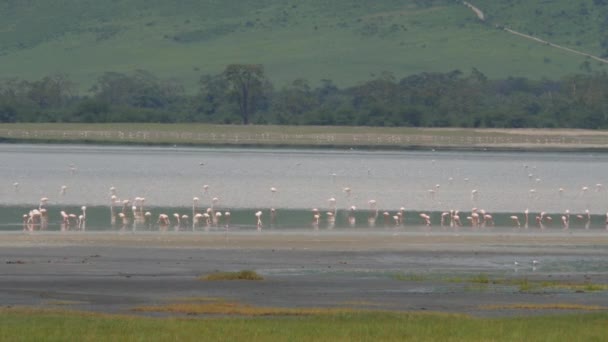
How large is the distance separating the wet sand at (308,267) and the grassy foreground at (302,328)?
1.65 m

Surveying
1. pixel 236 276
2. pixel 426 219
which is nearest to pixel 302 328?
pixel 236 276

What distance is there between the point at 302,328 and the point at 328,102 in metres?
141

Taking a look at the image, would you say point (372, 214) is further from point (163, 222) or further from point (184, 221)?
point (163, 222)

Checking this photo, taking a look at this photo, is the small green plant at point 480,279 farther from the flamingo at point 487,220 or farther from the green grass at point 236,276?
the flamingo at point 487,220

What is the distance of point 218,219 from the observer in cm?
4381

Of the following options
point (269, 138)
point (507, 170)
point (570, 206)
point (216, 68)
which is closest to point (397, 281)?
point (570, 206)

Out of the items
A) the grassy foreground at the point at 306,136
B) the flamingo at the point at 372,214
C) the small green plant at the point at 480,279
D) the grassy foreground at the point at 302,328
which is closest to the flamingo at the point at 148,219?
the flamingo at the point at 372,214

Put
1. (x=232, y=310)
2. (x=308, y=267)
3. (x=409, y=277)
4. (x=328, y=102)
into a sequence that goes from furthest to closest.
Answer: (x=328, y=102), (x=308, y=267), (x=409, y=277), (x=232, y=310)

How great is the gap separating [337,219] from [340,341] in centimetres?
2789

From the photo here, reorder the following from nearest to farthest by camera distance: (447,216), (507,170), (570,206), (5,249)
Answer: (5,249) → (447,216) → (570,206) → (507,170)

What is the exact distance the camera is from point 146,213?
44.6 metres

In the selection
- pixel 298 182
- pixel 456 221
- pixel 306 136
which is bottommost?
pixel 456 221

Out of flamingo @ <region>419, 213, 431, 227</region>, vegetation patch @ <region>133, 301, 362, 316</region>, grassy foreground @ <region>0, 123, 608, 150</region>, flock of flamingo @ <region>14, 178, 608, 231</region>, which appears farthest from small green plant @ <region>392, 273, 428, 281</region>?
grassy foreground @ <region>0, 123, 608, 150</region>

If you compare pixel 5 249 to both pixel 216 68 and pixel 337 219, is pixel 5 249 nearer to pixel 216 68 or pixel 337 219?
pixel 337 219
